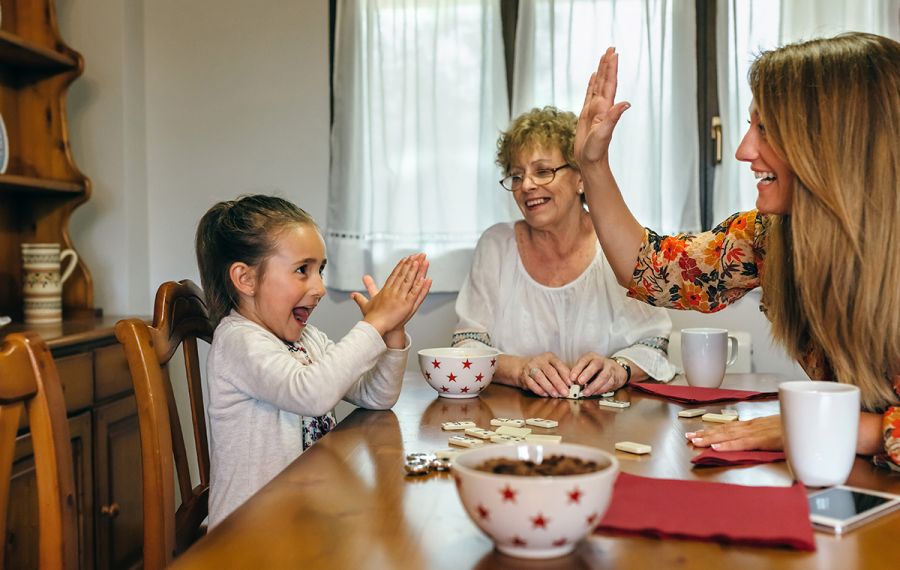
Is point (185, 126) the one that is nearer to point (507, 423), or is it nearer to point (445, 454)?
point (507, 423)

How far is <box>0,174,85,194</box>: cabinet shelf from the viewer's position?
252 centimetres

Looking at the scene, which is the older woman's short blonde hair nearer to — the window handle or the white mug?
the window handle

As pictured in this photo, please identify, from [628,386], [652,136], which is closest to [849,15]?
[652,136]

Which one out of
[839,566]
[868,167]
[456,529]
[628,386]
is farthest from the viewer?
[628,386]

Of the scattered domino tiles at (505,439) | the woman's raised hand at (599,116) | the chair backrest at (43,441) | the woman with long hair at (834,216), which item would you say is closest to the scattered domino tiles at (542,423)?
the scattered domino tiles at (505,439)

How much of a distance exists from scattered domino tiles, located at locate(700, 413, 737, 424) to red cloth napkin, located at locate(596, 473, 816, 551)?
43 centimetres

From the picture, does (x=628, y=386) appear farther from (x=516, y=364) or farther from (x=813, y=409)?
(x=813, y=409)

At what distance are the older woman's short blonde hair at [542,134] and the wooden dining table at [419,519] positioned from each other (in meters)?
1.13

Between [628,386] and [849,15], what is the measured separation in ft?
5.43

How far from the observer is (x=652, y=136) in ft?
9.40

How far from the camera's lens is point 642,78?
287cm

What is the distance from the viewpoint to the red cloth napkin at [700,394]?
5.20 ft

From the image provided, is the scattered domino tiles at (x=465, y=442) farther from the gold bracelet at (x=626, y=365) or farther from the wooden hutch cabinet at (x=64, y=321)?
the wooden hutch cabinet at (x=64, y=321)

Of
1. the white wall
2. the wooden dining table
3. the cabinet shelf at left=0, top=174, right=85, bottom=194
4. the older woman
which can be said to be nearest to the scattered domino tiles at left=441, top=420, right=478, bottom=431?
the wooden dining table
